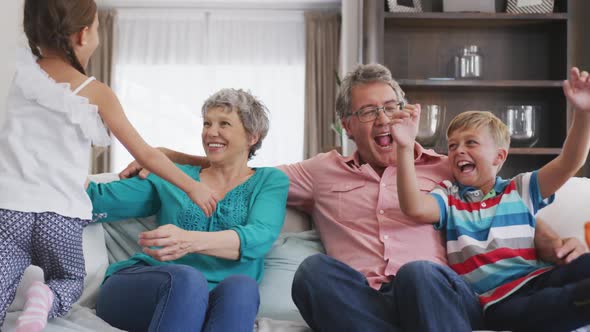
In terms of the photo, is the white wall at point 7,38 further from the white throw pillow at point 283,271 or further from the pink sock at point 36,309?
the pink sock at point 36,309

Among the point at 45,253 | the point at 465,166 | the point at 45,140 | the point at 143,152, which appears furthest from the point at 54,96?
Result: the point at 465,166

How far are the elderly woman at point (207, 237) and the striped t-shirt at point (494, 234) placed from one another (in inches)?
18.9

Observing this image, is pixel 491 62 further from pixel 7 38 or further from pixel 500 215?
pixel 7 38

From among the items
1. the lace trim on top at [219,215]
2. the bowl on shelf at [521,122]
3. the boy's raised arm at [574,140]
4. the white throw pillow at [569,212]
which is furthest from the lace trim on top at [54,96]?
the bowl on shelf at [521,122]

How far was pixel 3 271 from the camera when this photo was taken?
1476mm

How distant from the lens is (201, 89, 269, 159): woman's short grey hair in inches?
77.1

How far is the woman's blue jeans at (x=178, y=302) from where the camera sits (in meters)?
1.45

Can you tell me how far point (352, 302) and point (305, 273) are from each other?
0.13 meters

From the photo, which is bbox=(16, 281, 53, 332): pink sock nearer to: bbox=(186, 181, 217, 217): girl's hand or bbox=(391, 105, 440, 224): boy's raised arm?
bbox=(186, 181, 217, 217): girl's hand

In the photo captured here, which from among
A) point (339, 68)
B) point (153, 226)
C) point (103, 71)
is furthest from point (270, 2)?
point (153, 226)

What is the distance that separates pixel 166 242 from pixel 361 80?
818mm

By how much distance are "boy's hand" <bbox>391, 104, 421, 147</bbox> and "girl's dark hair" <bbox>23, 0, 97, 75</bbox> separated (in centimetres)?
80

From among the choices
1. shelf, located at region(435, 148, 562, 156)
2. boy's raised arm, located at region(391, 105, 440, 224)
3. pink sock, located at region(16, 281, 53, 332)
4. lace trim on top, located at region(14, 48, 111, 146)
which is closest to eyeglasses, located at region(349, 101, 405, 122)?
boy's raised arm, located at region(391, 105, 440, 224)

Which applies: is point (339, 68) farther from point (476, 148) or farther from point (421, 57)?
point (476, 148)
